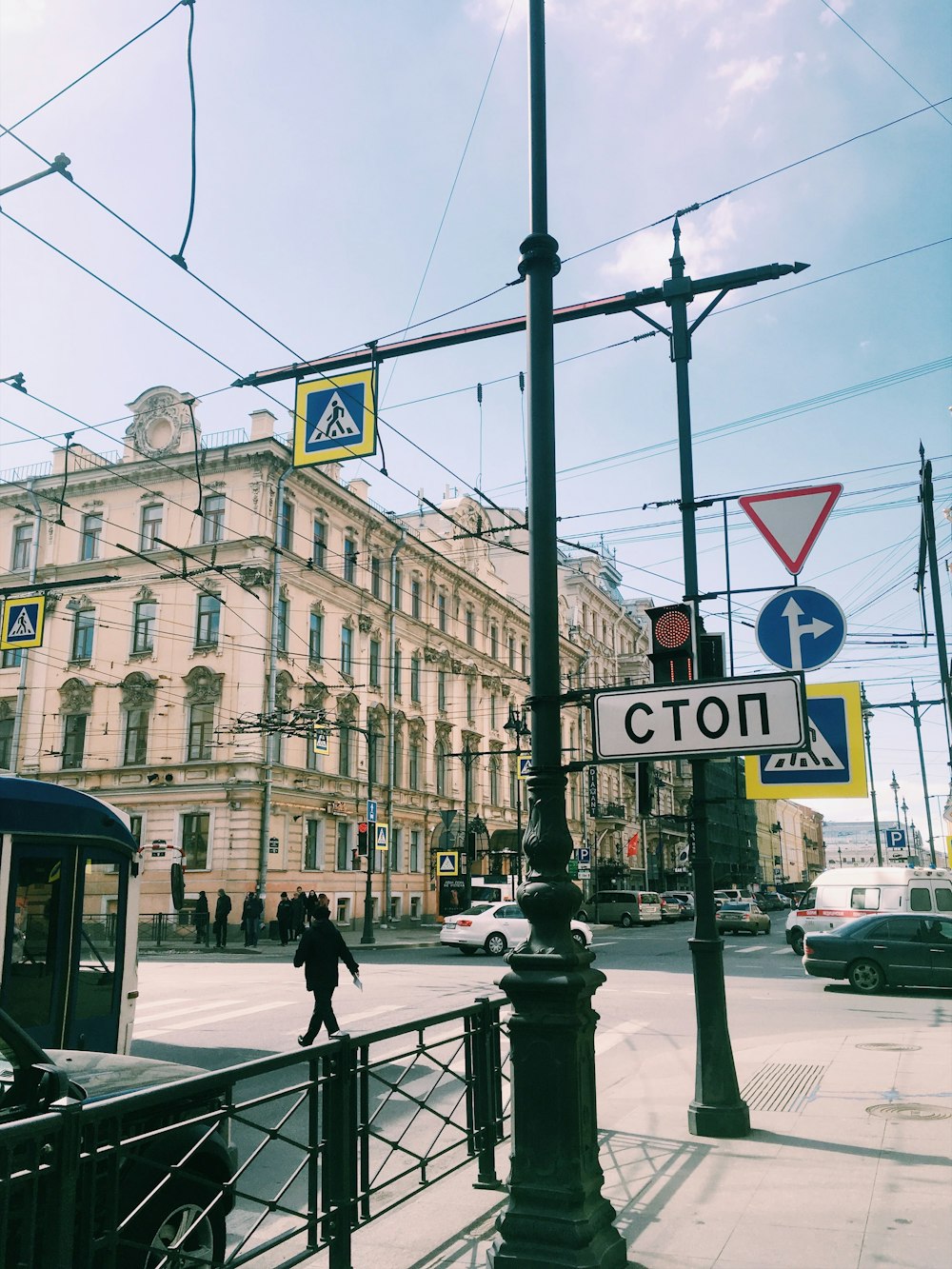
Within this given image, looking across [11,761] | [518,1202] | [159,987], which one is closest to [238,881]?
[11,761]

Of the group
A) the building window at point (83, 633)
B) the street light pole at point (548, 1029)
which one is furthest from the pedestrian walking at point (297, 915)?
the street light pole at point (548, 1029)

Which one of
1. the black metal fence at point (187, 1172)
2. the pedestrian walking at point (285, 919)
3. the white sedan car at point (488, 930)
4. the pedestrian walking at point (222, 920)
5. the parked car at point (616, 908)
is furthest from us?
the parked car at point (616, 908)

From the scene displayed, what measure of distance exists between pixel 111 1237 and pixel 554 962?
2.09 m

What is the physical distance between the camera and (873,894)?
2303 cm

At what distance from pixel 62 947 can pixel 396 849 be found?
38.0m

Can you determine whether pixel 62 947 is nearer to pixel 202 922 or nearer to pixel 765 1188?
pixel 765 1188

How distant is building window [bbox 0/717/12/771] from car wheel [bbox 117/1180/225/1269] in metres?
39.9

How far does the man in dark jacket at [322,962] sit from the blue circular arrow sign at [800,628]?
21.9 ft

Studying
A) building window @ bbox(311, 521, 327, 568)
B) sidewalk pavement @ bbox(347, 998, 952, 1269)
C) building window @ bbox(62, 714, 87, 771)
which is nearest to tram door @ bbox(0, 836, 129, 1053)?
sidewalk pavement @ bbox(347, 998, 952, 1269)

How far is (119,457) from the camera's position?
40.9 metres

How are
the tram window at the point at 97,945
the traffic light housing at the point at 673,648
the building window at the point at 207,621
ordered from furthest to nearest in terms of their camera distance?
the building window at the point at 207,621 < the tram window at the point at 97,945 < the traffic light housing at the point at 673,648

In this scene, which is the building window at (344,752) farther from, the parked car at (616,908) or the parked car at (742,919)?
the parked car at (742,919)

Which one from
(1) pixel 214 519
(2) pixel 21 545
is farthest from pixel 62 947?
(2) pixel 21 545

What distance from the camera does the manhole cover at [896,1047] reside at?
11.3 metres
